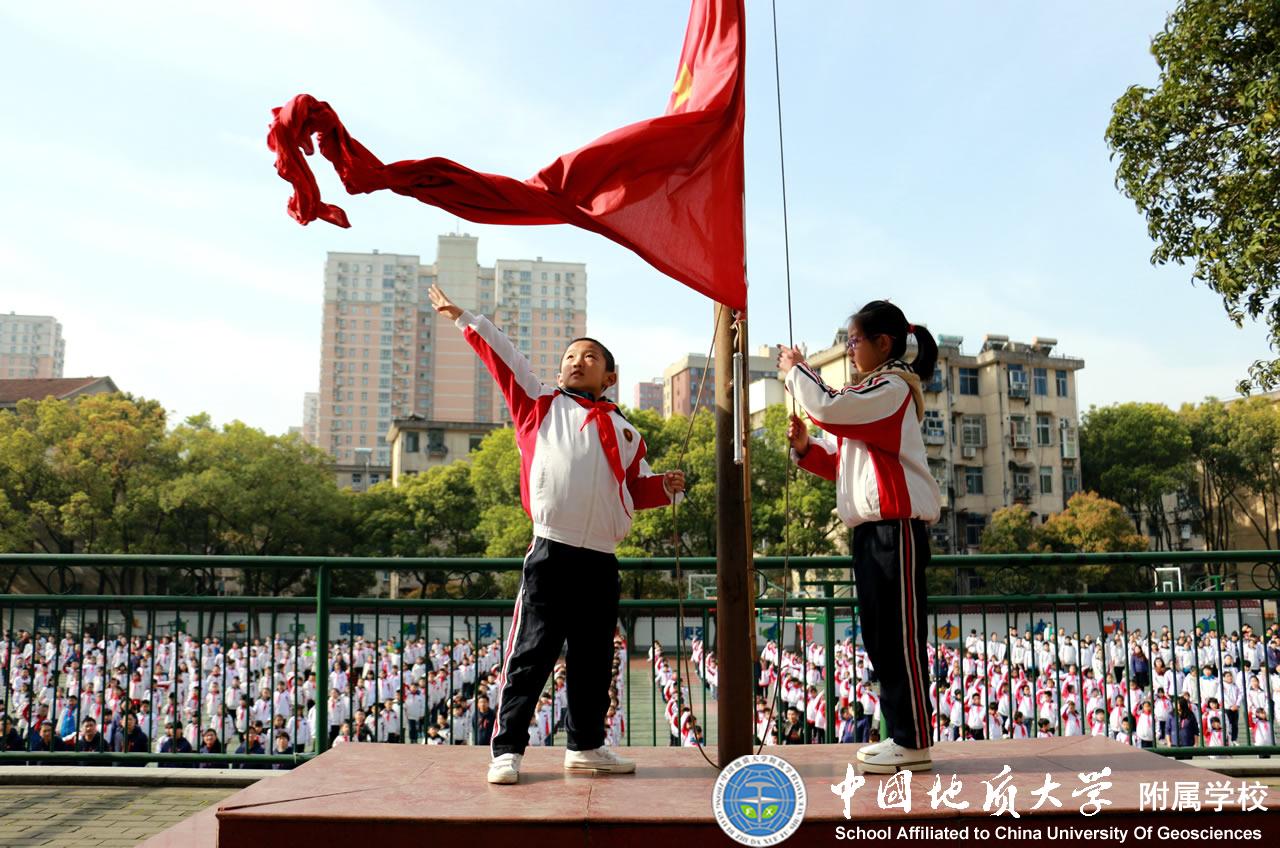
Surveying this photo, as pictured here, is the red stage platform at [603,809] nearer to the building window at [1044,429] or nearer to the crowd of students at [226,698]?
the crowd of students at [226,698]

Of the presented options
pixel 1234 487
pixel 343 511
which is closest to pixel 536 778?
pixel 343 511

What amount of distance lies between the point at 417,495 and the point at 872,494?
1859 inches

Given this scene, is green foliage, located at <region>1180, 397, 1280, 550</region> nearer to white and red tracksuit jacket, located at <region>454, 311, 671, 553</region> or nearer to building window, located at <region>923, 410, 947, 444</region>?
building window, located at <region>923, 410, 947, 444</region>

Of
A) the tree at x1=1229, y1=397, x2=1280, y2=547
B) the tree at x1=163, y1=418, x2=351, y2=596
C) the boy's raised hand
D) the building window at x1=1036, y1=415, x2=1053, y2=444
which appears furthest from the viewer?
the building window at x1=1036, y1=415, x2=1053, y2=444

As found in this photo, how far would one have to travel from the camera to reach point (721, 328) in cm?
413

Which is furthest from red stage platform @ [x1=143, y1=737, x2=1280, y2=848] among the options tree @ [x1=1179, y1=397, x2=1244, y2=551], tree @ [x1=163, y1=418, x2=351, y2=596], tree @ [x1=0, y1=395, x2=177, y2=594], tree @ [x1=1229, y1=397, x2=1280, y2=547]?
tree @ [x1=1179, y1=397, x2=1244, y2=551]

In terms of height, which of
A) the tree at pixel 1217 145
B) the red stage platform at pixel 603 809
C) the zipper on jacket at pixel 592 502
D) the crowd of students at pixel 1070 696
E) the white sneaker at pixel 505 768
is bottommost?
the crowd of students at pixel 1070 696

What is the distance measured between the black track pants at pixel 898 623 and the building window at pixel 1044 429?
184 ft

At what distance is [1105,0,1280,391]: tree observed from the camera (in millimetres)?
9195

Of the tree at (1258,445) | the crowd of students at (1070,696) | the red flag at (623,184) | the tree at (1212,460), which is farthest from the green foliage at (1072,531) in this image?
the red flag at (623,184)

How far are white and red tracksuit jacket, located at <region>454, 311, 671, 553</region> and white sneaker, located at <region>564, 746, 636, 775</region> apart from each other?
0.80 metres

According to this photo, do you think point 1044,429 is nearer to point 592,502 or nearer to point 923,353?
point 923,353

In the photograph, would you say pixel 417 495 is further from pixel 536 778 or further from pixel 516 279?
pixel 516 279

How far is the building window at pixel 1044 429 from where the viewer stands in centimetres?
5597
